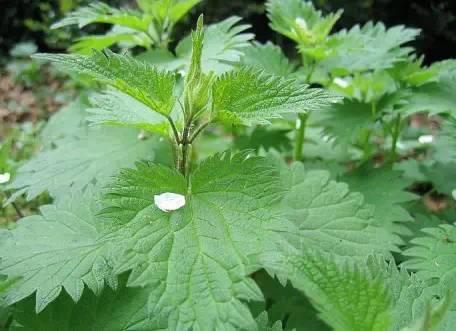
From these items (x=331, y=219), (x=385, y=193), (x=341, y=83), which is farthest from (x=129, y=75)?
(x=341, y=83)

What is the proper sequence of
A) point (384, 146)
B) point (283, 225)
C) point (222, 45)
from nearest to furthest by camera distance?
point (283, 225) < point (222, 45) < point (384, 146)

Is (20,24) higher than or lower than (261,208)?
lower

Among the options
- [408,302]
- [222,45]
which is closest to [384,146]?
[222,45]

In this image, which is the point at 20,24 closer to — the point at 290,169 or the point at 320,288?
the point at 290,169

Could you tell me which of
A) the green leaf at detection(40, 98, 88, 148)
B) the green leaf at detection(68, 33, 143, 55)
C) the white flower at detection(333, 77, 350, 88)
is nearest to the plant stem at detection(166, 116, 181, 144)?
the green leaf at detection(68, 33, 143, 55)

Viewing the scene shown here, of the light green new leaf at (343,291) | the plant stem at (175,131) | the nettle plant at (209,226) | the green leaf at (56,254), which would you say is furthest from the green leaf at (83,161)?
the light green new leaf at (343,291)

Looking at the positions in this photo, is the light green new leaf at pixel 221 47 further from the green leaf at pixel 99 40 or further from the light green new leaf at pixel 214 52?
the green leaf at pixel 99 40
